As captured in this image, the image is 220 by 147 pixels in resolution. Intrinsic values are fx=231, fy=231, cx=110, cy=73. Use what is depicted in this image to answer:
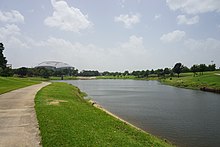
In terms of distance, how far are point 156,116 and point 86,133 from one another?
16.8 metres

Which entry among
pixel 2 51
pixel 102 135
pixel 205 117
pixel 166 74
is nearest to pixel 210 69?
pixel 166 74

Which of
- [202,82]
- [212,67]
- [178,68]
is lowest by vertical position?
[202,82]

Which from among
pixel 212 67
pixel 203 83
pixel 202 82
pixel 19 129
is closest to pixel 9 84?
pixel 19 129

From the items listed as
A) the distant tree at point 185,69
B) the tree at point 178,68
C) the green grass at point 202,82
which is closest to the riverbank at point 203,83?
the green grass at point 202,82

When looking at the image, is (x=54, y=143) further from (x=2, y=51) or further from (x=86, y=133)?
(x=2, y=51)

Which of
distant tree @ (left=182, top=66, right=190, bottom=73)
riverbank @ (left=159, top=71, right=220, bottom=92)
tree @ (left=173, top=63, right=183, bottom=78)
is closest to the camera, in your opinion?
riverbank @ (left=159, top=71, right=220, bottom=92)

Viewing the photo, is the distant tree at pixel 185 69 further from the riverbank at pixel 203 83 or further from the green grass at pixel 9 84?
the green grass at pixel 9 84

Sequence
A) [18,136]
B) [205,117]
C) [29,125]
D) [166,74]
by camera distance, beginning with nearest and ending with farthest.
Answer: [18,136], [29,125], [205,117], [166,74]

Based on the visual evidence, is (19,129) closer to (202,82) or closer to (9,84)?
(9,84)

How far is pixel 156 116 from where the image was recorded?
92.6ft

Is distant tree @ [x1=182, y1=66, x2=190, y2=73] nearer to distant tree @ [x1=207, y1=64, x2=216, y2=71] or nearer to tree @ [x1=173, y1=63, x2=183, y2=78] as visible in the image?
tree @ [x1=173, y1=63, x2=183, y2=78]

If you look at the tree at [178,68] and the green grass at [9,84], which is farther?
the tree at [178,68]

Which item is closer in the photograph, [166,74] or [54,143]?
[54,143]

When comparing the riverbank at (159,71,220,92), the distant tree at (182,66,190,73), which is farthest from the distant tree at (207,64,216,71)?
the riverbank at (159,71,220,92)
